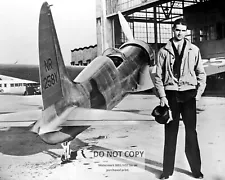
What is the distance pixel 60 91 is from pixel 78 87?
1.54ft

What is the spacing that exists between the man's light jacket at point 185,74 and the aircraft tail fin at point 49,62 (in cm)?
92

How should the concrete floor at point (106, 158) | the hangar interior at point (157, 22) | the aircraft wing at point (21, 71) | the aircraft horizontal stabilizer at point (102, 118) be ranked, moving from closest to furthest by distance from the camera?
the aircraft horizontal stabilizer at point (102, 118) → the concrete floor at point (106, 158) → the hangar interior at point (157, 22) → the aircraft wing at point (21, 71)

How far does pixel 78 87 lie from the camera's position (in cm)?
316

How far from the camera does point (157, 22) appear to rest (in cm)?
470

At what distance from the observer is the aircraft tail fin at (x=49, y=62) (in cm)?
253

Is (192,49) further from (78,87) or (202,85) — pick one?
(78,87)

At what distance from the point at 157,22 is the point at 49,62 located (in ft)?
8.58

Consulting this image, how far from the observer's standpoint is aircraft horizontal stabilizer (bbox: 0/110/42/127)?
8.68 ft

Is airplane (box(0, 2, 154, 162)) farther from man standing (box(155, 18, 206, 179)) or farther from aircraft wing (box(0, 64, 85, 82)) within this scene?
aircraft wing (box(0, 64, 85, 82))

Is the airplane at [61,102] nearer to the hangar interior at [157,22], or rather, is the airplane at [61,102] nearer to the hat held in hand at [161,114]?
the hat held in hand at [161,114]

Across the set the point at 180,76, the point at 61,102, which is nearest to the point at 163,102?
the point at 180,76

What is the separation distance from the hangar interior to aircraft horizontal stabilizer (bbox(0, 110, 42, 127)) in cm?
145

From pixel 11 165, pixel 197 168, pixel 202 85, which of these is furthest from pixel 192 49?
pixel 11 165

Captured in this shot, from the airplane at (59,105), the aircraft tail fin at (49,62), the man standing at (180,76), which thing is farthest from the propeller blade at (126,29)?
the man standing at (180,76)
